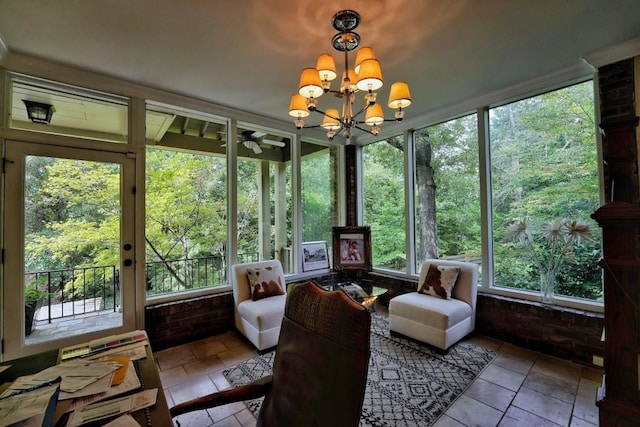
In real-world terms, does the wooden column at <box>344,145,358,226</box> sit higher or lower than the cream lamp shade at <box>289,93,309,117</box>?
lower

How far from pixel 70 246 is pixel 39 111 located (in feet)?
4.38

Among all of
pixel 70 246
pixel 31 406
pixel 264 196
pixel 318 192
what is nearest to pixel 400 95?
pixel 31 406

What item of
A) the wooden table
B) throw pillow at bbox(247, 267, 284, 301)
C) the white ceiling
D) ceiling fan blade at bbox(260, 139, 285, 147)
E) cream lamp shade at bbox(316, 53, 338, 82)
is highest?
the white ceiling

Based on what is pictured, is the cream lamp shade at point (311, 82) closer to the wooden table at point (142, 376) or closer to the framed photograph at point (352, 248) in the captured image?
the wooden table at point (142, 376)

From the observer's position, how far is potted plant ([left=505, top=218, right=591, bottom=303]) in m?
2.63

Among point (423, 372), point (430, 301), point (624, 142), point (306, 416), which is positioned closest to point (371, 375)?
point (423, 372)

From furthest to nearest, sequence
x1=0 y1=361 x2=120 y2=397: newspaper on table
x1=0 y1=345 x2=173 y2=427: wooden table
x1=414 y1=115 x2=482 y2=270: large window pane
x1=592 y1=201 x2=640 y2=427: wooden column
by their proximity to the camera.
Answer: x1=414 y1=115 x2=482 y2=270: large window pane < x1=592 y1=201 x2=640 y2=427: wooden column < x1=0 y1=361 x2=120 y2=397: newspaper on table < x1=0 y1=345 x2=173 y2=427: wooden table

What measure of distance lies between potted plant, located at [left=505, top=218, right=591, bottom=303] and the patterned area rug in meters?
1.02

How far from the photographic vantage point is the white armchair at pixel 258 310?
2819 millimetres

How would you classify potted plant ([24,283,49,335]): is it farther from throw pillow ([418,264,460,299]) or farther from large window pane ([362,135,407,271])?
large window pane ([362,135,407,271])

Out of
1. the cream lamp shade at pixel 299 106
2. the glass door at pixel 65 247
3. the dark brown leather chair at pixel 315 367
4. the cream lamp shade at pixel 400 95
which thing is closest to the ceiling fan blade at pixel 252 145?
the glass door at pixel 65 247

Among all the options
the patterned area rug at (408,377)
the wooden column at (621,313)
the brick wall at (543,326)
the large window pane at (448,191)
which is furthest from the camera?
the large window pane at (448,191)

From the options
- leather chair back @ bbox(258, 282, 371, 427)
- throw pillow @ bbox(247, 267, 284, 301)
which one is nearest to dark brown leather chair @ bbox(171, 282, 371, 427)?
leather chair back @ bbox(258, 282, 371, 427)

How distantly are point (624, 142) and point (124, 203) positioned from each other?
4679 mm
